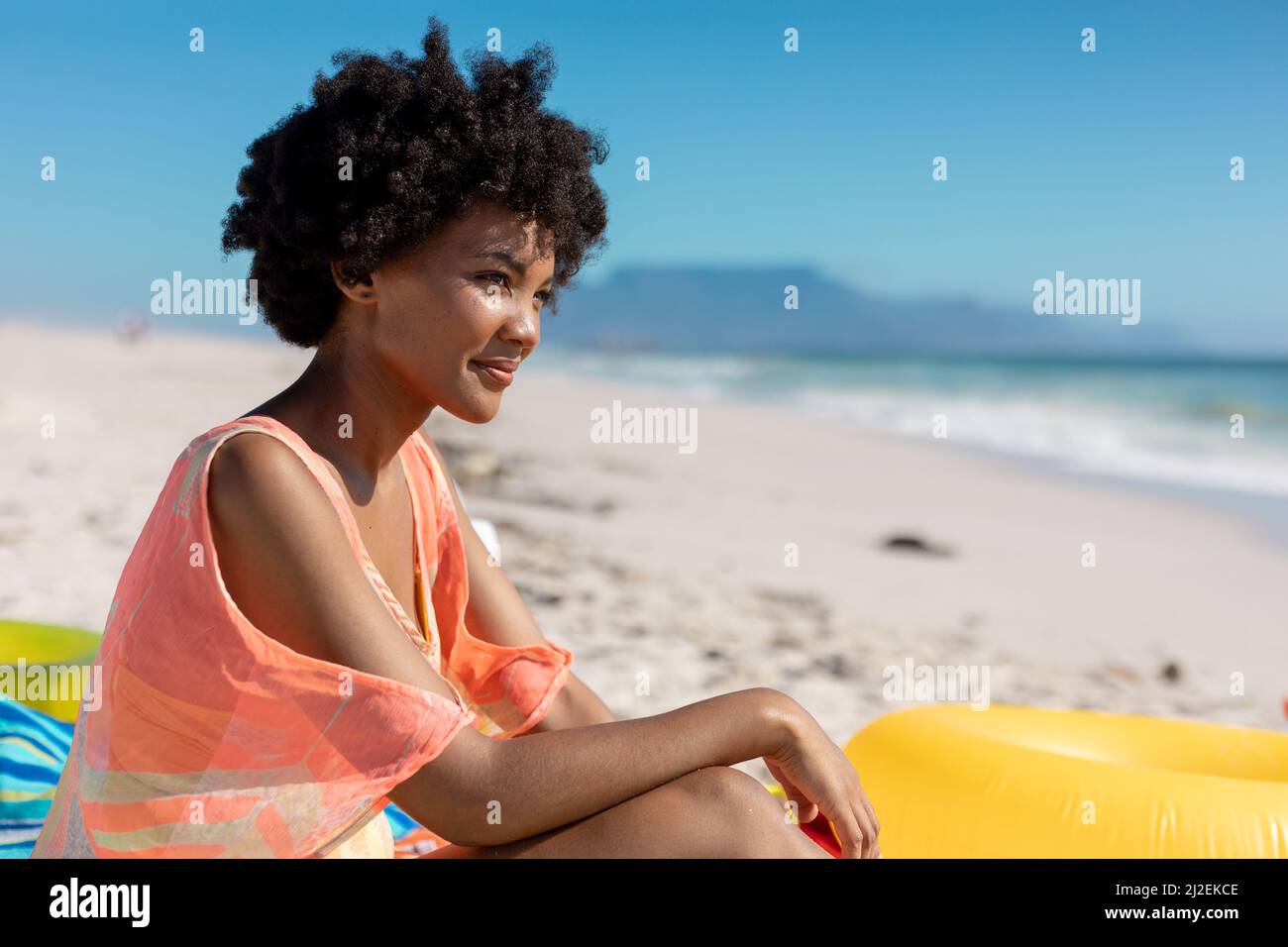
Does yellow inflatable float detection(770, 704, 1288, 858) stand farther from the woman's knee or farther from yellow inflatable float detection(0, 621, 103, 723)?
yellow inflatable float detection(0, 621, 103, 723)

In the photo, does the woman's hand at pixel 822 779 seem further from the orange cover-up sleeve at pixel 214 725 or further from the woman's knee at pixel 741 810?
the orange cover-up sleeve at pixel 214 725

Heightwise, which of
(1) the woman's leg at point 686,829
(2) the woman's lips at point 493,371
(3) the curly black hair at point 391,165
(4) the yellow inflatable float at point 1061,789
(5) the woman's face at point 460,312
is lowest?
(4) the yellow inflatable float at point 1061,789

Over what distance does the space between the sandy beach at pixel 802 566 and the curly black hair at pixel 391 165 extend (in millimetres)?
2388

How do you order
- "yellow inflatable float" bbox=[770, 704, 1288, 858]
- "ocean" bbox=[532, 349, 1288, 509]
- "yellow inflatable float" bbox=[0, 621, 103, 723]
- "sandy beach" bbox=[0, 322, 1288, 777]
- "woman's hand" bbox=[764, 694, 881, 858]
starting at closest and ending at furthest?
"woman's hand" bbox=[764, 694, 881, 858]
"yellow inflatable float" bbox=[770, 704, 1288, 858]
"yellow inflatable float" bbox=[0, 621, 103, 723]
"sandy beach" bbox=[0, 322, 1288, 777]
"ocean" bbox=[532, 349, 1288, 509]

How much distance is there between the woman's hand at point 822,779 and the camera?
1.73m

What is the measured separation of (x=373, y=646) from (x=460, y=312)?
53cm

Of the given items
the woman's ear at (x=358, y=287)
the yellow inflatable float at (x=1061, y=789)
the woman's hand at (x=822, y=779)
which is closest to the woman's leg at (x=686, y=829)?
the woman's hand at (x=822, y=779)

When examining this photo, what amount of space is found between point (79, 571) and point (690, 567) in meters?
2.97

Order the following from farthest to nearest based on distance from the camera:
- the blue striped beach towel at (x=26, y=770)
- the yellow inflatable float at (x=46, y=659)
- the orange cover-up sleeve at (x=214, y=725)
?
the yellow inflatable float at (x=46, y=659)
the blue striped beach towel at (x=26, y=770)
the orange cover-up sleeve at (x=214, y=725)

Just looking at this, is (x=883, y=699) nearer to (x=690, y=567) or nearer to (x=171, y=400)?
(x=690, y=567)

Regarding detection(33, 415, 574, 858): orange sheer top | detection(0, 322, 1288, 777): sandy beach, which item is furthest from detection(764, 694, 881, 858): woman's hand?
detection(0, 322, 1288, 777): sandy beach

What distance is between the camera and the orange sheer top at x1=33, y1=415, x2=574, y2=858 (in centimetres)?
155

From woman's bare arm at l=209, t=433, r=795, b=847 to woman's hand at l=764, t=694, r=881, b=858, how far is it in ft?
0.66
